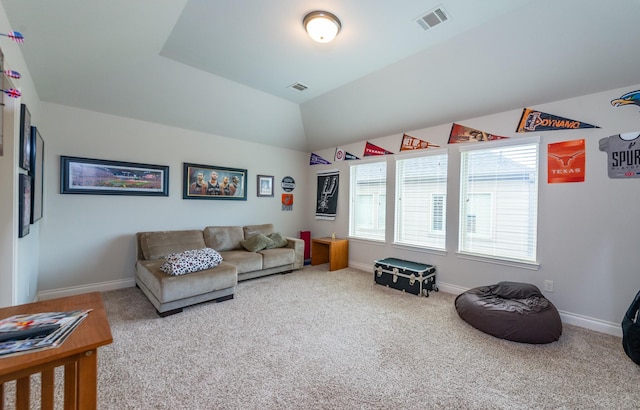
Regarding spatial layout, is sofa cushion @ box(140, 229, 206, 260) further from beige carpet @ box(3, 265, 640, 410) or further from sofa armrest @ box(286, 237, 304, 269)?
sofa armrest @ box(286, 237, 304, 269)

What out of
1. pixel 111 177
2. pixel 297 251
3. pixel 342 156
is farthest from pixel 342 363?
pixel 342 156

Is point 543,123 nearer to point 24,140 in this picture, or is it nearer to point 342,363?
point 342,363

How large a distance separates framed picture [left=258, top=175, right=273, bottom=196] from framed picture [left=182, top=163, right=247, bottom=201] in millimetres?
334

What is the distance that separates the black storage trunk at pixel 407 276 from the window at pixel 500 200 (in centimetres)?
61

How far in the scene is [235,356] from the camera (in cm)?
214

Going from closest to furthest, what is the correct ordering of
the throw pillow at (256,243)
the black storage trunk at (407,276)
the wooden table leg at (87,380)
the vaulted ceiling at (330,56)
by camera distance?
the wooden table leg at (87,380) < the vaulted ceiling at (330,56) < the black storage trunk at (407,276) < the throw pillow at (256,243)

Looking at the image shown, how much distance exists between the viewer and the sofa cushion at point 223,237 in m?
4.25

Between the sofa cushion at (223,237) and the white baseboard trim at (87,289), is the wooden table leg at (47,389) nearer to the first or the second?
the white baseboard trim at (87,289)

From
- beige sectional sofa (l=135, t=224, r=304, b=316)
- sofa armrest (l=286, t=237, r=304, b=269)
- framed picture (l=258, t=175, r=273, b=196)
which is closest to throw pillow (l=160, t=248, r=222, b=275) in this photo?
beige sectional sofa (l=135, t=224, r=304, b=316)

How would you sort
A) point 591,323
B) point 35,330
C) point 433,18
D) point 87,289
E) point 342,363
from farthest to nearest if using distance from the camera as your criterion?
1. point 87,289
2. point 591,323
3. point 433,18
4. point 342,363
5. point 35,330

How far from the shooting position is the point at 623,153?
2.55 metres

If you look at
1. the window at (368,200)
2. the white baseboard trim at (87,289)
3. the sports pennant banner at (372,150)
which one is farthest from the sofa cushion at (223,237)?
the sports pennant banner at (372,150)

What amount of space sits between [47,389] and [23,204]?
1840mm

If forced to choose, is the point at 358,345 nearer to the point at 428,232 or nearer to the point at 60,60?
the point at 428,232
